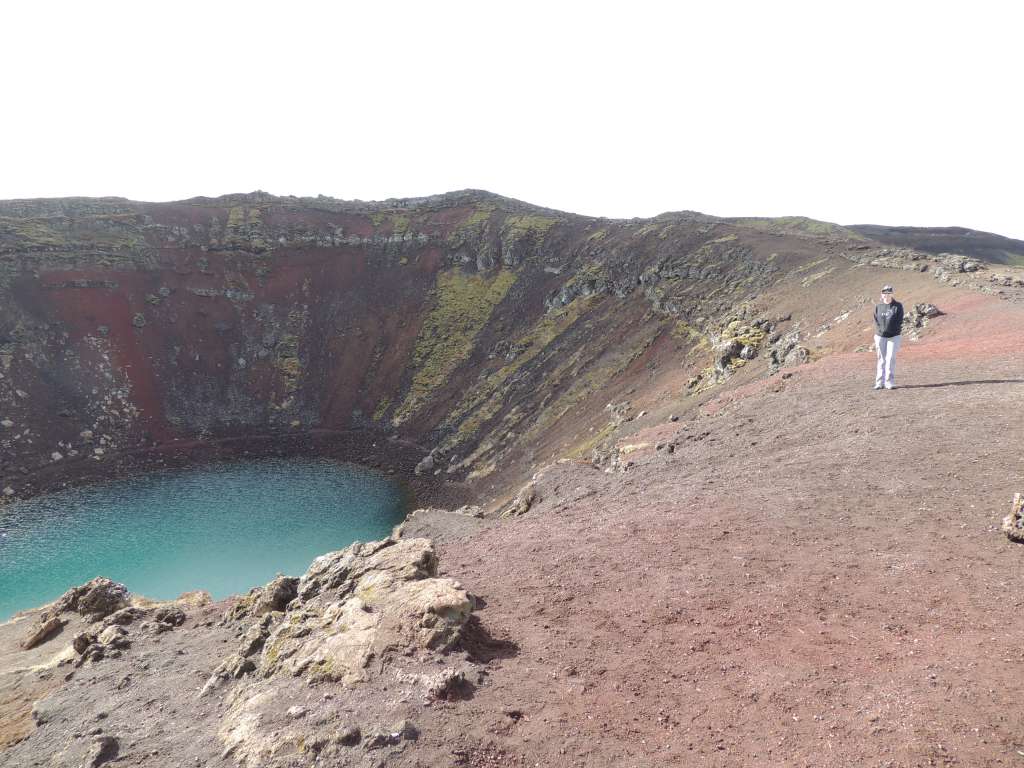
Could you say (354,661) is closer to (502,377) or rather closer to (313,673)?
(313,673)

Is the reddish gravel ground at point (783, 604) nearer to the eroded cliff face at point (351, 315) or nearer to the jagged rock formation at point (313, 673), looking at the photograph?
the jagged rock formation at point (313, 673)

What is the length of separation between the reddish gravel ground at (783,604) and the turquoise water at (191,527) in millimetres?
26026

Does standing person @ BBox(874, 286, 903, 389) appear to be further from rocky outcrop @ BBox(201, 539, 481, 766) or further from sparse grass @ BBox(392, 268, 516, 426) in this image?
sparse grass @ BBox(392, 268, 516, 426)

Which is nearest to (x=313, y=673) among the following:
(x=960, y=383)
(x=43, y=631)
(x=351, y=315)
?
(x=960, y=383)

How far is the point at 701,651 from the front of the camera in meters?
8.55

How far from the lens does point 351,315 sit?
6825 cm

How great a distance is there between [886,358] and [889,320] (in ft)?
4.86

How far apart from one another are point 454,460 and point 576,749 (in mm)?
42299

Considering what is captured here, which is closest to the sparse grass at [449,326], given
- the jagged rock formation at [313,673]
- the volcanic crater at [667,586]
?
the volcanic crater at [667,586]

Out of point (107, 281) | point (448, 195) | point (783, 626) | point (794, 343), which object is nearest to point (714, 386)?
point (794, 343)

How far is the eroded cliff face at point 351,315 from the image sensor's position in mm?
47000

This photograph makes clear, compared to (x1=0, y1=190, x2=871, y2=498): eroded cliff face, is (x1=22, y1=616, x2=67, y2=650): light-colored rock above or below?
below

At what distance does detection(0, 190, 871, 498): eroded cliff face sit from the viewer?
47.0 meters

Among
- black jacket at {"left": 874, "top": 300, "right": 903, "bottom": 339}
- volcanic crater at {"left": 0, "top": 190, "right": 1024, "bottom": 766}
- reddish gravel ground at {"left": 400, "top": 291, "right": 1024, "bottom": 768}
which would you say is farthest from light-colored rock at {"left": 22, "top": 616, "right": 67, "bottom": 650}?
black jacket at {"left": 874, "top": 300, "right": 903, "bottom": 339}
